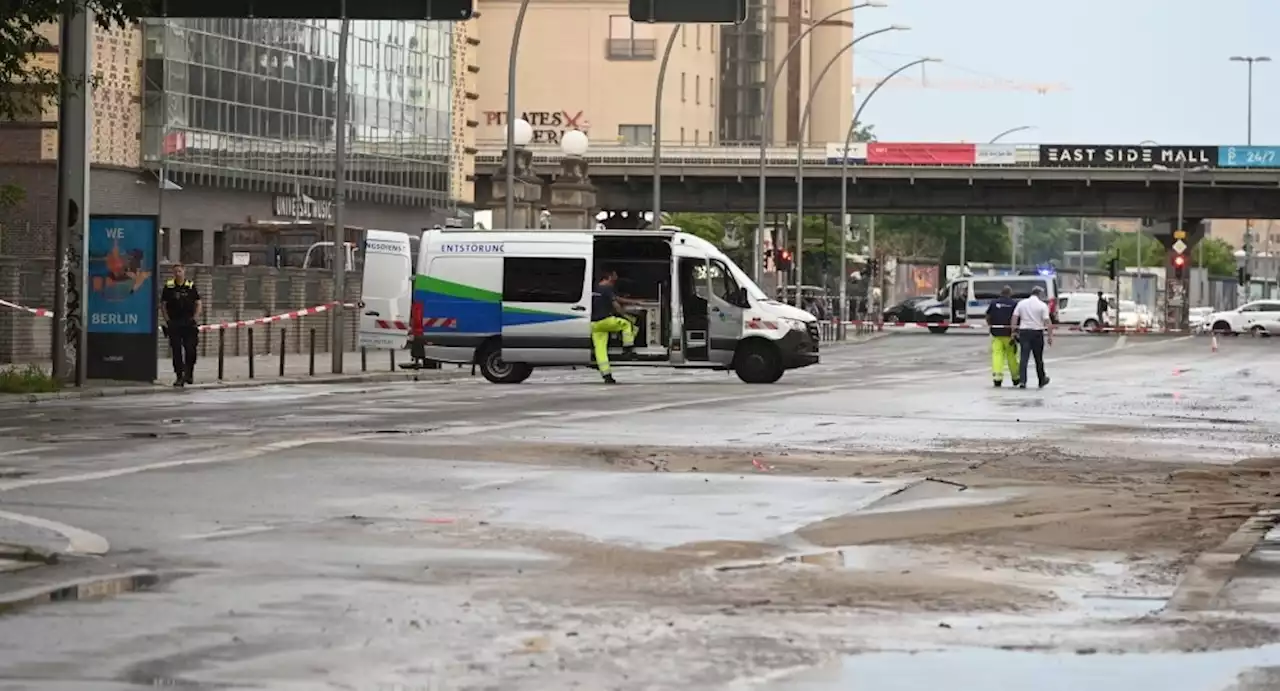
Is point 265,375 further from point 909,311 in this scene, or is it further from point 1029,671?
point 909,311

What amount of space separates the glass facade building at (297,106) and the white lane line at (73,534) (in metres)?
39.8

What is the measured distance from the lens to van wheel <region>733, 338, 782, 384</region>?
38938 millimetres

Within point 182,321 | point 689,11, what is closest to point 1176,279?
point 689,11

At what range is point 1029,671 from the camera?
8898 millimetres

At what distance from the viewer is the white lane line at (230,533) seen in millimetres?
13234

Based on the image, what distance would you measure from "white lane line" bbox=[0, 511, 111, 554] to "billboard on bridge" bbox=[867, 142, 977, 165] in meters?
90.8

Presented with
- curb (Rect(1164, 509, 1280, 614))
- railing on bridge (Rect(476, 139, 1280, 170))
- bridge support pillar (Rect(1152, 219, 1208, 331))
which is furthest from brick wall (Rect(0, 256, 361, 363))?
bridge support pillar (Rect(1152, 219, 1208, 331))

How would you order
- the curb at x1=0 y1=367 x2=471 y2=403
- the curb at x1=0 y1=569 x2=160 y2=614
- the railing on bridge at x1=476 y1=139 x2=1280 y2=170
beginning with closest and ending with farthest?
1. the curb at x1=0 y1=569 x2=160 y2=614
2. the curb at x1=0 y1=367 x2=471 y2=403
3. the railing on bridge at x1=476 y1=139 x2=1280 y2=170

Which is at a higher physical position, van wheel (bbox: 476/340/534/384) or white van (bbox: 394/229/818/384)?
white van (bbox: 394/229/818/384)

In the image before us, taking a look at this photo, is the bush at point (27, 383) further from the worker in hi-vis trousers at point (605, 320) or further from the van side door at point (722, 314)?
the van side door at point (722, 314)

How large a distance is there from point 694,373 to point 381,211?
29.6m

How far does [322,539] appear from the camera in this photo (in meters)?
13.2

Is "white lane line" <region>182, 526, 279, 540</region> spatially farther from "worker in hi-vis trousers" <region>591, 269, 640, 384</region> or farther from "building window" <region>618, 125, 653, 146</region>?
"building window" <region>618, 125, 653, 146</region>

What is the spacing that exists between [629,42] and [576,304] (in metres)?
97.5
